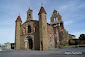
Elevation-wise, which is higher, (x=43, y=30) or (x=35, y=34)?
(x=43, y=30)

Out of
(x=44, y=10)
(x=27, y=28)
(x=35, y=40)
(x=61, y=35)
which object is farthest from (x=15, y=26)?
(x=61, y=35)

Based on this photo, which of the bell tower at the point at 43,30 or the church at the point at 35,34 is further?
the church at the point at 35,34

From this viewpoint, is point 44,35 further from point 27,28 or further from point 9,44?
point 9,44

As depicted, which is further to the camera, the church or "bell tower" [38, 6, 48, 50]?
the church

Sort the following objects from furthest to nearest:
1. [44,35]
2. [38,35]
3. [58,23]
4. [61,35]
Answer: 1. [58,23]
2. [61,35]
3. [38,35]
4. [44,35]

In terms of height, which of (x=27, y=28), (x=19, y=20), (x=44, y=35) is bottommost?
(x=44, y=35)

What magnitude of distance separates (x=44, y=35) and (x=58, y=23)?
25905 millimetres

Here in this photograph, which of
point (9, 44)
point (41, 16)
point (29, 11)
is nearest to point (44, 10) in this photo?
point (41, 16)

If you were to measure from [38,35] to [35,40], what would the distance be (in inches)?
73.0

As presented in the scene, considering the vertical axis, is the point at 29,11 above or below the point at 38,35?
above

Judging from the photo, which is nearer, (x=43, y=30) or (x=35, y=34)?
(x=43, y=30)

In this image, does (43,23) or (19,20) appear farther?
(19,20)

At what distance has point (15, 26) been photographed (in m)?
31.4

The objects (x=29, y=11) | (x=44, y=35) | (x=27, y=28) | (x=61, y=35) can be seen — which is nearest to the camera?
(x=44, y=35)
